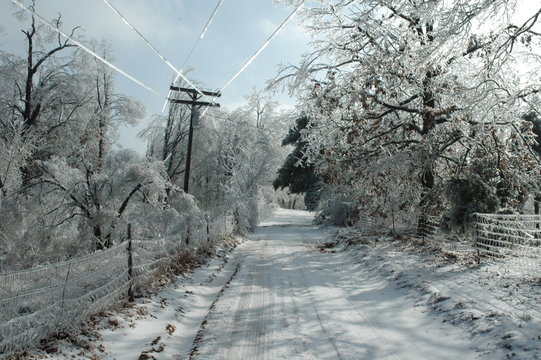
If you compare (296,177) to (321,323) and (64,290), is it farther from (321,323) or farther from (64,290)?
(64,290)

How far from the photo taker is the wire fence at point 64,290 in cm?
447

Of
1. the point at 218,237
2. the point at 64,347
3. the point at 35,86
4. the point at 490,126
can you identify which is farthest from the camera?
the point at 35,86

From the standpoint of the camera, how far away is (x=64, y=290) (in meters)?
5.34

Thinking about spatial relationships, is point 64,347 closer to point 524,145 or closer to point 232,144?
point 524,145

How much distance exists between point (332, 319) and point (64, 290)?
12.4ft

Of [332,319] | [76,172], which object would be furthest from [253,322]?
[76,172]

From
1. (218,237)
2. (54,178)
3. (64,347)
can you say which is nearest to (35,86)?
(54,178)

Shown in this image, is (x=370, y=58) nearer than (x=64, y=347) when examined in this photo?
No

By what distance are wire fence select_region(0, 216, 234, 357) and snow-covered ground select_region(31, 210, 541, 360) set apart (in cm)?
33

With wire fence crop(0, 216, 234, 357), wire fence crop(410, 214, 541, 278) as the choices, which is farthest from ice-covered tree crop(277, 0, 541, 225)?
wire fence crop(0, 216, 234, 357)

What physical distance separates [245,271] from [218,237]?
21.0 feet

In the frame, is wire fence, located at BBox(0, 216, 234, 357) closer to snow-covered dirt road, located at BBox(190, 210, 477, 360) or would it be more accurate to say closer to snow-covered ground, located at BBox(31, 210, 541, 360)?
snow-covered ground, located at BBox(31, 210, 541, 360)

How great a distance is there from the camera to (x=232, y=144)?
115 ft

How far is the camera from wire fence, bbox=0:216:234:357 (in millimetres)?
4473
